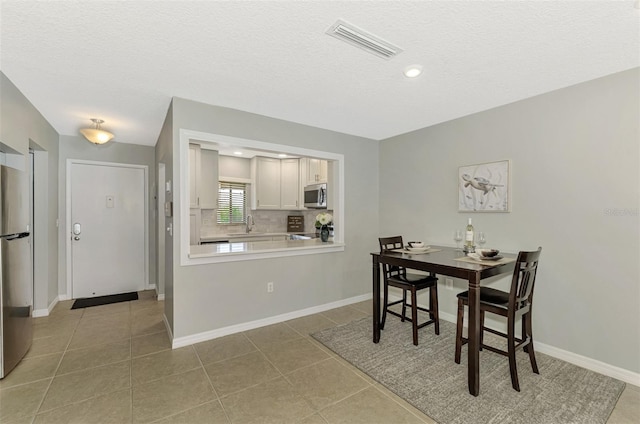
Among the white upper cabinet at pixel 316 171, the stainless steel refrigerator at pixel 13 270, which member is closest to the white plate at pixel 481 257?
the white upper cabinet at pixel 316 171

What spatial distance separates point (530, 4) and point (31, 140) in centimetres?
435

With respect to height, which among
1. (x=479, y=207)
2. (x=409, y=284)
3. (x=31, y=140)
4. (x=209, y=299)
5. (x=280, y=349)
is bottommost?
(x=280, y=349)

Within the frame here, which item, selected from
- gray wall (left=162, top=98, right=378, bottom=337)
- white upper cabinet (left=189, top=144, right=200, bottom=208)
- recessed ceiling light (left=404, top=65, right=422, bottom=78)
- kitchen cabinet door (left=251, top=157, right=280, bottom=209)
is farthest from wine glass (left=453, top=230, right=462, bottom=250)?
white upper cabinet (left=189, top=144, right=200, bottom=208)

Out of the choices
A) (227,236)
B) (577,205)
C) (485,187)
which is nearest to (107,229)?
(227,236)

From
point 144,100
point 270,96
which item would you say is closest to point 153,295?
point 144,100

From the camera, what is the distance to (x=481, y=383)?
7.29 ft

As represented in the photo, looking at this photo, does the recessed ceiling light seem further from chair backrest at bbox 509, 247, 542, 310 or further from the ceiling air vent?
chair backrest at bbox 509, 247, 542, 310

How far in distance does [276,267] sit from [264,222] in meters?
2.85

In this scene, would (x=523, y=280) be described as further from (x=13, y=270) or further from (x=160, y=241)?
(x=160, y=241)

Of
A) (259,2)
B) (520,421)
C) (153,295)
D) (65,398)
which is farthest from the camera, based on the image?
(153,295)

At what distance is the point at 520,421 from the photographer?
181 centimetres

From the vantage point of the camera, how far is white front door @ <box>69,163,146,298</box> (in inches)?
166

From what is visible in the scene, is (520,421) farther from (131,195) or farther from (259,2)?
(131,195)

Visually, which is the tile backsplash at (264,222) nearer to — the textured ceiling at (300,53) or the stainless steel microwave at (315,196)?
the stainless steel microwave at (315,196)
